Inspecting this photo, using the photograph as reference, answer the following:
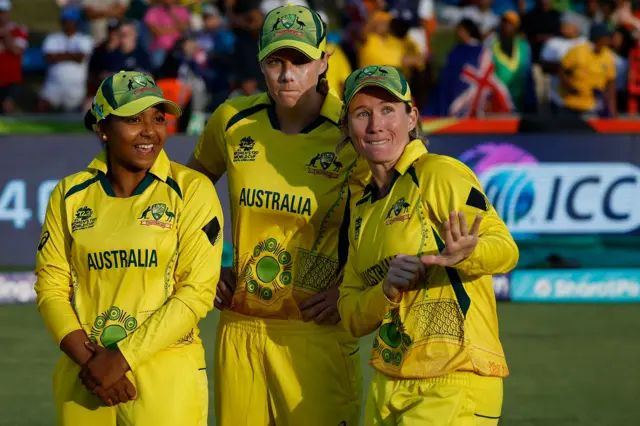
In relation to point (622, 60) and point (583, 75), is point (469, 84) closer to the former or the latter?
point (583, 75)

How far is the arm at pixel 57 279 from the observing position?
4582 mm

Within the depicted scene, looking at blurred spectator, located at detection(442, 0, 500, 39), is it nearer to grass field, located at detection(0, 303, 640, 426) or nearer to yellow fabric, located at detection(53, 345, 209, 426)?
grass field, located at detection(0, 303, 640, 426)

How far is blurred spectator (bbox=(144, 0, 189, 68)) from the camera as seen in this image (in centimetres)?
1544

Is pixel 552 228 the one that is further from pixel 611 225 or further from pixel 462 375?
pixel 462 375

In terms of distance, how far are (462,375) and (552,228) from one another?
777cm

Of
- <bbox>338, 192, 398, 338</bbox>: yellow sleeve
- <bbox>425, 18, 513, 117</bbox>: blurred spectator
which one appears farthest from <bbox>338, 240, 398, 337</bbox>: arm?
<bbox>425, 18, 513, 117</bbox>: blurred spectator

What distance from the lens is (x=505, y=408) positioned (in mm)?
8109

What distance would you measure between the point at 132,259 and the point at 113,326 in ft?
0.92

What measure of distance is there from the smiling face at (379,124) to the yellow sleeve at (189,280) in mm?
698

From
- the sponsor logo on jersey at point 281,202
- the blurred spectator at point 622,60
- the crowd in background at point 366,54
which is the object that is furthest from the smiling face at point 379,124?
the blurred spectator at point 622,60

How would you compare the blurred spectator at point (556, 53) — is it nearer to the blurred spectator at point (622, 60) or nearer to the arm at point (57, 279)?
the blurred spectator at point (622, 60)

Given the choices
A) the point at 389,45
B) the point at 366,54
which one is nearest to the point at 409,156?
the point at 366,54

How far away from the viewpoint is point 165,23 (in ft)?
51.4

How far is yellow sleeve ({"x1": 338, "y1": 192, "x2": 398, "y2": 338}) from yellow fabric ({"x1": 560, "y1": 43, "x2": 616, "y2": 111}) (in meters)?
10.9
